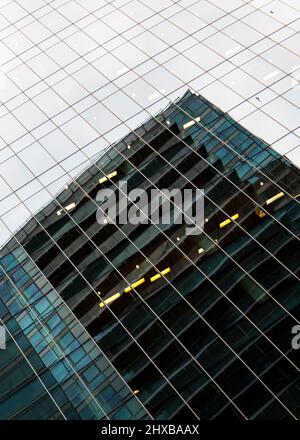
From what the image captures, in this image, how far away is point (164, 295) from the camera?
29.2m

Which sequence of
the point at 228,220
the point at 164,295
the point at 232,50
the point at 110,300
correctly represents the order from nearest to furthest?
the point at 164,295, the point at 110,300, the point at 228,220, the point at 232,50

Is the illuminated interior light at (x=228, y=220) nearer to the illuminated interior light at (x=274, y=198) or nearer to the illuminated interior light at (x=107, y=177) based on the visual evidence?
the illuminated interior light at (x=274, y=198)

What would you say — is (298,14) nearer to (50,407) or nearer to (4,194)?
(4,194)

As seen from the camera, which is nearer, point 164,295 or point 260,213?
point 164,295

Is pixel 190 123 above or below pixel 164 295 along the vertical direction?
above

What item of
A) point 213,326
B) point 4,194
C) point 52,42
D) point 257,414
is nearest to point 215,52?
point 52,42

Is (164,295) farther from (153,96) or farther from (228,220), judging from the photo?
(153,96)

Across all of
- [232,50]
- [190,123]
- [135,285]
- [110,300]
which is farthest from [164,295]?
[232,50]

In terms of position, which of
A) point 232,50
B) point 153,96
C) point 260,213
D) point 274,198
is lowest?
point 260,213

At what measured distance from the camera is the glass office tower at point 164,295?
2653cm

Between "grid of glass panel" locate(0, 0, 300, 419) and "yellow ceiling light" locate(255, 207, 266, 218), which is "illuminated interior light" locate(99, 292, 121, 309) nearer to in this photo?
"grid of glass panel" locate(0, 0, 300, 419)

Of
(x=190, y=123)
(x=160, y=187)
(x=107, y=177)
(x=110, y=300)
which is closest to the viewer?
(x=110, y=300)

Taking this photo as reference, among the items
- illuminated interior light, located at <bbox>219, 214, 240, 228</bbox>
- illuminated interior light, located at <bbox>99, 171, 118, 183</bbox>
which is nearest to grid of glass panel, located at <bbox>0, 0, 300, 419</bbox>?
illuminated interior light, located at <bbox>219, 214, 240, 228</bbox>

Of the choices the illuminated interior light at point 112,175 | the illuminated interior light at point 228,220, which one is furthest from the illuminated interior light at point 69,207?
the illuminated interior light at point 228,220
